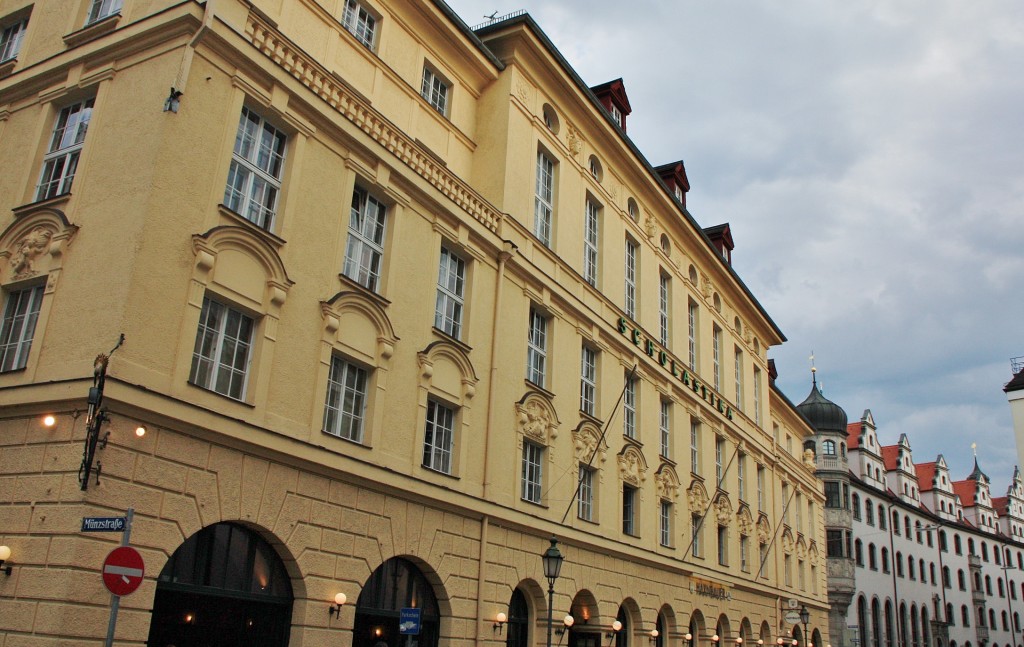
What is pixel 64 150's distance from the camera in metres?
16.3

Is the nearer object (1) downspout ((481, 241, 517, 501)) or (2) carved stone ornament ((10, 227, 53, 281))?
(2) carved stone ornament ((10, 227, 53, 281))

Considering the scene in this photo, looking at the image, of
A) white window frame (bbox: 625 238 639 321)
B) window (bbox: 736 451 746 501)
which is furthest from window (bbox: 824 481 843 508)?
white window frame (bbox: 625 238 639 321)

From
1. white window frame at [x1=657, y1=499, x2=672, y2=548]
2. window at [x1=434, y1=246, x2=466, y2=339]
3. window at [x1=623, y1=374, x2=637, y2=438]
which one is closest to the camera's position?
window at [x1=434, y1=246, x2=466, y2=339]

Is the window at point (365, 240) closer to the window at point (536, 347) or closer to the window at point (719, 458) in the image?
the window at point (536, 347)

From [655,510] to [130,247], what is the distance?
20.7 m

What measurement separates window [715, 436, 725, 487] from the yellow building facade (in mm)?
7403

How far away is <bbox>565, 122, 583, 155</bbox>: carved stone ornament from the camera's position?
28.3 metres

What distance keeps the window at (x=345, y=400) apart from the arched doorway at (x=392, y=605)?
2.88 metres

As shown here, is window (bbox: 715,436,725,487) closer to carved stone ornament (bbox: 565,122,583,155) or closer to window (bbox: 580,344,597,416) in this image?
window (bbox: 580,344,597,416)

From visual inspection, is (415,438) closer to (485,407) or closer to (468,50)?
(485,407)

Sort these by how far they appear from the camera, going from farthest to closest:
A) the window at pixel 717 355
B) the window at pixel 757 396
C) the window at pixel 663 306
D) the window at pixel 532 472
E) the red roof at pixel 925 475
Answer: the red roof at pixel 925 475
the window at pixel 757 396
the window at pixel 717 355
the window at pixel 663 306
the window at pixel 532 472

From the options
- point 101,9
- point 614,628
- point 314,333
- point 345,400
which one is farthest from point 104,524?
point 614,628

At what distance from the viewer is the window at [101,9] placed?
17.3 metres

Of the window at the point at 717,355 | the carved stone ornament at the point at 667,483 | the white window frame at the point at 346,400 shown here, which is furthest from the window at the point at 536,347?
the window at the point at 717,355
